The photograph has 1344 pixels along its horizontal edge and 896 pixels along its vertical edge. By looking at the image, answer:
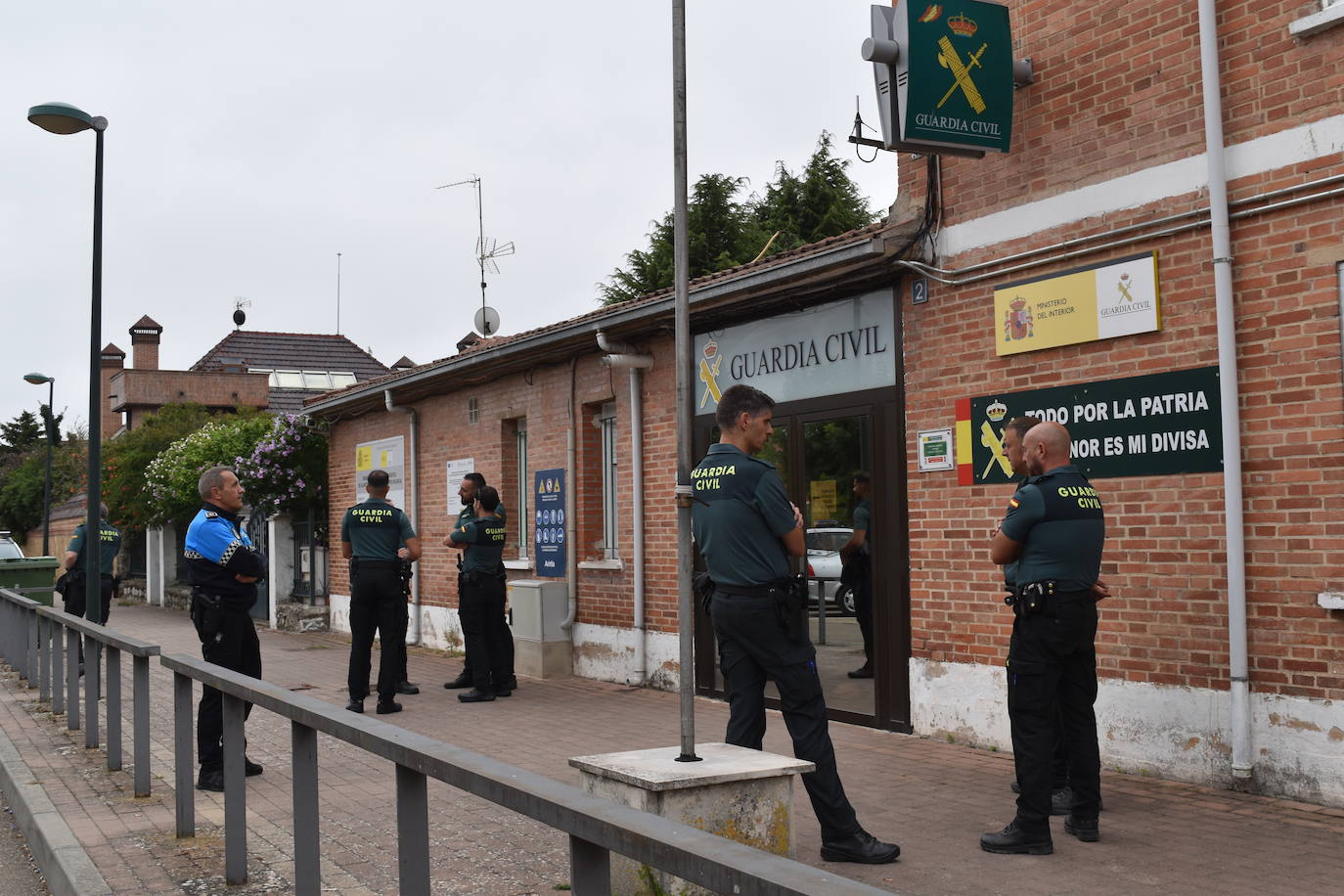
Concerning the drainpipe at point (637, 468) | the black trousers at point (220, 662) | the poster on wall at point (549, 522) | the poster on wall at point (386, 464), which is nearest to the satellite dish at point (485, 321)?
the poster on wall at point (386, 464)

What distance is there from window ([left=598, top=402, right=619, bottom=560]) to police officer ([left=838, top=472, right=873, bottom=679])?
3.91 meters

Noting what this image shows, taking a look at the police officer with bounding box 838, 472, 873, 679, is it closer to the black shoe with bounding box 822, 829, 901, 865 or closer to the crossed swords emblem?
the crossed swords emblem

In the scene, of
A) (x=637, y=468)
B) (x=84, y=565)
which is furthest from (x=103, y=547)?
(x=637, y=468)

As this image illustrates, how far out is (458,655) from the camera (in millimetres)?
14664

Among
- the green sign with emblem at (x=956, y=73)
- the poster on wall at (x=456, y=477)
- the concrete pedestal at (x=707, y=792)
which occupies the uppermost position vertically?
the green sign with emblem at (x=956, y=73)

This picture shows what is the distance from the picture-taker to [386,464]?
1694 centimetres

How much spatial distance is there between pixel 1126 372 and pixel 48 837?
5905 millimetres

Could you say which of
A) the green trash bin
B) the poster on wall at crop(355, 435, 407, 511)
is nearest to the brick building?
the poster on wall at crop(355, 435, 407, 511)

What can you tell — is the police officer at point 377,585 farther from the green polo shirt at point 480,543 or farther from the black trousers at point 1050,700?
the black trousers at point 1050,700

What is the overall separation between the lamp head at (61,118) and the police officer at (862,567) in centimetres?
848

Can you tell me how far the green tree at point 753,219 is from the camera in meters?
35.6

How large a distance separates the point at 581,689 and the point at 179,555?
18339 mm

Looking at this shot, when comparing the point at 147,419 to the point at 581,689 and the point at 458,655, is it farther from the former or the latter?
the point at 581,689

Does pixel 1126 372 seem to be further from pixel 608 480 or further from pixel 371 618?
pixel 608 480
